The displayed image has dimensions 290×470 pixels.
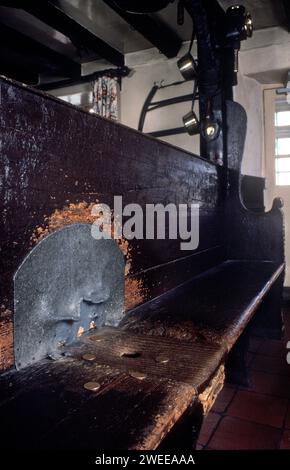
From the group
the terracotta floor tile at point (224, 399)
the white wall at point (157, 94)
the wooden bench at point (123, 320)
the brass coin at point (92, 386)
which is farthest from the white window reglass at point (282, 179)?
the brass coin at point (92, 386)

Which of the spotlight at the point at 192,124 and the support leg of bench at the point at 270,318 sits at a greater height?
the spotlight at the point at 192,124

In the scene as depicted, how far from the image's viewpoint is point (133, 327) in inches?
66.1

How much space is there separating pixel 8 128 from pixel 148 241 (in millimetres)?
1173

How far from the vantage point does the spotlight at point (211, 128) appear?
393 cm

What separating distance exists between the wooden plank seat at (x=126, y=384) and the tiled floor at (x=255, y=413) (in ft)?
2.98

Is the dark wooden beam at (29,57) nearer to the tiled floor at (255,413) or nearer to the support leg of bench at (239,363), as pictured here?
the support leg of bench at (239,363)

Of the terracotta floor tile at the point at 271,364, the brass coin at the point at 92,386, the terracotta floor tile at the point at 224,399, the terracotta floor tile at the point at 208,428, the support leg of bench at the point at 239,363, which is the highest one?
the brass coin at the point at 92,386

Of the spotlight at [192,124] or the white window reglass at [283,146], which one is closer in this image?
the spotlight at [192,124]

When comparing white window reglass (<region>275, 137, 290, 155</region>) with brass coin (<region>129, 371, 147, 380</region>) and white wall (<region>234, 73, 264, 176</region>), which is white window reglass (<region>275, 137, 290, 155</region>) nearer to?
white wall (<region>234, 73, 264, 176</region>)

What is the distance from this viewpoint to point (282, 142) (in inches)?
242

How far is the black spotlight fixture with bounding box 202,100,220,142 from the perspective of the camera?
3936 millimetres

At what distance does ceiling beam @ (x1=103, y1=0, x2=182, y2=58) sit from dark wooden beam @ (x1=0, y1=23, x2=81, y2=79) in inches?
69.5
